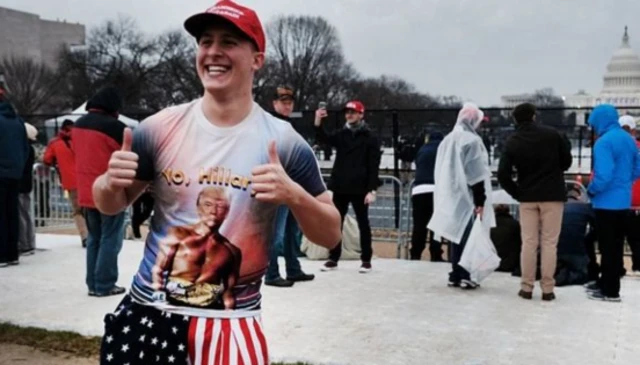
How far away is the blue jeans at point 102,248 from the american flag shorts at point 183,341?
4.64m

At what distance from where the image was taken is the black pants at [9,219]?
26.2 feet

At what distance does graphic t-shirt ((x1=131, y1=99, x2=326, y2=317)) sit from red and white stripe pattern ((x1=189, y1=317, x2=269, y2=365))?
35 millimetres

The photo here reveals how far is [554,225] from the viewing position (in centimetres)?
684

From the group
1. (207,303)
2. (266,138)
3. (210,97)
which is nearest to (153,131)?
(210,97)

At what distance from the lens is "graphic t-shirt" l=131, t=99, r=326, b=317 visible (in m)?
2.22

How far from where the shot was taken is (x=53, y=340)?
562cm

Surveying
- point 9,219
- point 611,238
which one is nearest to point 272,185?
point 611,238

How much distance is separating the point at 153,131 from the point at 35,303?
5.07 metres

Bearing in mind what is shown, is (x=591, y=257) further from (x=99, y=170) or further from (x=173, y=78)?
(x=173, y=78)

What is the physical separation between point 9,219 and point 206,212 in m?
6.66

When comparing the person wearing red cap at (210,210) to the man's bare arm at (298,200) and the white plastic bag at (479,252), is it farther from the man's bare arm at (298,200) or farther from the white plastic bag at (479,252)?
the white plastic bag at (479,252)

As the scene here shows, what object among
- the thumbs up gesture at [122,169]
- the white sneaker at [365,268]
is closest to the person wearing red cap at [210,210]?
the thumbs up gesture at [122,169]

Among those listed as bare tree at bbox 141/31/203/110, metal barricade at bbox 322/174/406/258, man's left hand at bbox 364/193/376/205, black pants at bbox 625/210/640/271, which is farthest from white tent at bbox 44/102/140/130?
bare tree at bbox 141/31/203/110

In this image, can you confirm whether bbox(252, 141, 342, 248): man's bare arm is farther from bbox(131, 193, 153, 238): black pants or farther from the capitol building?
the capitol building
